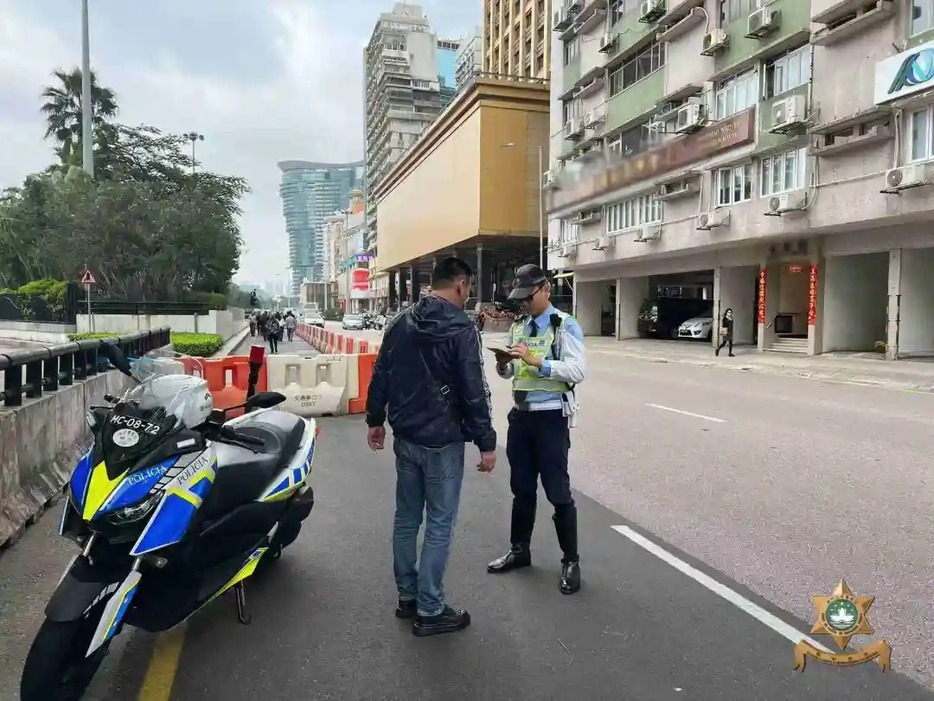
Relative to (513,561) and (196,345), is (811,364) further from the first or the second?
(513,561)

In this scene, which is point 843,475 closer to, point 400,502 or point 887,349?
point 400,502

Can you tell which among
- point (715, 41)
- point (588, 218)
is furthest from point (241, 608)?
point (588, 218)

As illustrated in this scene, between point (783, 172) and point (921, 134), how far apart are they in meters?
4.99

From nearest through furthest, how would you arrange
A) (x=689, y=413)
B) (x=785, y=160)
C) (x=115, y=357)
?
(x=115, y=357)
(x=689, y=413)
(x=785, y=160)

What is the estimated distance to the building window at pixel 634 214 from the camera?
1214 inches

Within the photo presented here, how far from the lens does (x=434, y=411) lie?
135 inches

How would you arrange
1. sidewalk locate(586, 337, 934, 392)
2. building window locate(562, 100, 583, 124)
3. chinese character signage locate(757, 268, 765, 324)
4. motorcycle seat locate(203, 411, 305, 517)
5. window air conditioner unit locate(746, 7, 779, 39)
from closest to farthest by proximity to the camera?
motorcycle seat locate(203, 411, 305, 517)
sidewalk locate(586, 337, 934, 392)
window air conditioner unit locate(746, 7, 779, 39)
chinese character signage locate(757, 268, 765, 324)
building window locate(562, 100, 583, 124)

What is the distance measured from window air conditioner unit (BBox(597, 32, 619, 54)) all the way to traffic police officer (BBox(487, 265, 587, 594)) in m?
33.8

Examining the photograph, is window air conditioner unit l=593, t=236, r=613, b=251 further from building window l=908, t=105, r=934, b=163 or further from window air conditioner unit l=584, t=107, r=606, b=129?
building window l=908, t=105, r=934, b=163

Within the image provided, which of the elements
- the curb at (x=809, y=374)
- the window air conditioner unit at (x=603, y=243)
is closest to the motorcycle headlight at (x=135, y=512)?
the curb at (x=809, y=374)

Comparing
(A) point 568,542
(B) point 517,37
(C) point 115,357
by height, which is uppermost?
(B) point 517,37

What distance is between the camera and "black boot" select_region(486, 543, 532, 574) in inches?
171

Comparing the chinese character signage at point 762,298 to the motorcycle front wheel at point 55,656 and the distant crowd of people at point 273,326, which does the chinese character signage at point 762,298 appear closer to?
the distant crowd of people at point 273,326

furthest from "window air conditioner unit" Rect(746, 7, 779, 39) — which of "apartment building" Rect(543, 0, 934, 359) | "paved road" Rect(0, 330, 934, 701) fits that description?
"paved road" Rect(0, 330, 934, 701)
